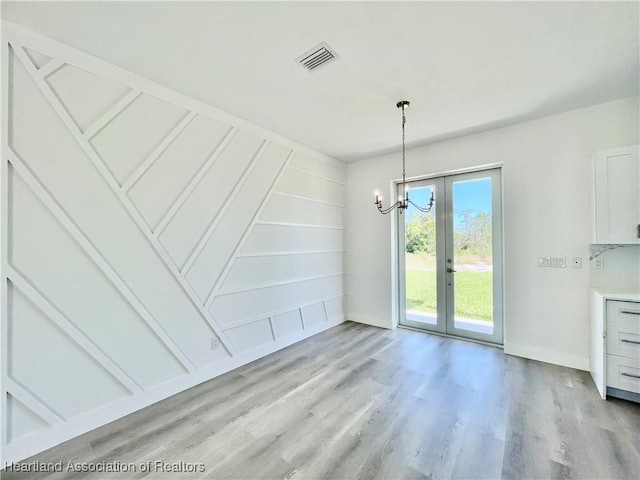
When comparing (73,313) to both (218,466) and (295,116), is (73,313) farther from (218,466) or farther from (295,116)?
(295,116)

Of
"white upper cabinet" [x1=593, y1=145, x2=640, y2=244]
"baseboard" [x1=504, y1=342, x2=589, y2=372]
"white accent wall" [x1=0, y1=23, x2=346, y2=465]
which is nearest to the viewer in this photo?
"white accent wall" [x1=0, y1=23, x2=346, y2=465]

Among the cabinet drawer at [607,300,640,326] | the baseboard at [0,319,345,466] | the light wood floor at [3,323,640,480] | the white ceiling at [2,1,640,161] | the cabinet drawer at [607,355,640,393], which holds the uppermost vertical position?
the white ceiling at [2,1,640,161]

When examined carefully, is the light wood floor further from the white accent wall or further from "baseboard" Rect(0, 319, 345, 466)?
the white accent wall

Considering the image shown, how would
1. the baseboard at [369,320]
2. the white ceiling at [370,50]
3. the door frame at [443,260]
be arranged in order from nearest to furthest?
the white ceiling at [370,50], the door frame at [443,260], the baseboard at [369,320]

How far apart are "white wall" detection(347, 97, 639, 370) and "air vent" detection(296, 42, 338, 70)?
1.69 m

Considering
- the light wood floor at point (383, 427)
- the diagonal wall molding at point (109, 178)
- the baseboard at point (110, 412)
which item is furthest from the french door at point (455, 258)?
the diagonal wall molding at point (109, 178)

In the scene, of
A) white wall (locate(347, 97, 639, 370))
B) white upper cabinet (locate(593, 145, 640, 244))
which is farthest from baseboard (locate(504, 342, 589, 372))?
white upper cabinet (locate(593, 145, 640, 244))

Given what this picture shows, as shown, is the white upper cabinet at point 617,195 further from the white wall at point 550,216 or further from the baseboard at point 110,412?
the baseboard at point 110,412

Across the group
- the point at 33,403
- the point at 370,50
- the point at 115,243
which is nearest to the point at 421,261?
the point at 370,50

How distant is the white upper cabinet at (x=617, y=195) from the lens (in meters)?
2.50

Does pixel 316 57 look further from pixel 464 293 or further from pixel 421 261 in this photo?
pixel 464 293

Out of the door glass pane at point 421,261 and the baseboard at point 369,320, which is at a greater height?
the door glass pane at point 421,261

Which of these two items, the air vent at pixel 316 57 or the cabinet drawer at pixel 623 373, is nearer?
the air vent at pixel 316 57

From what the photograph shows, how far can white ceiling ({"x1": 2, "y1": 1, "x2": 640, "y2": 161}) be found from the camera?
1.72 metres
